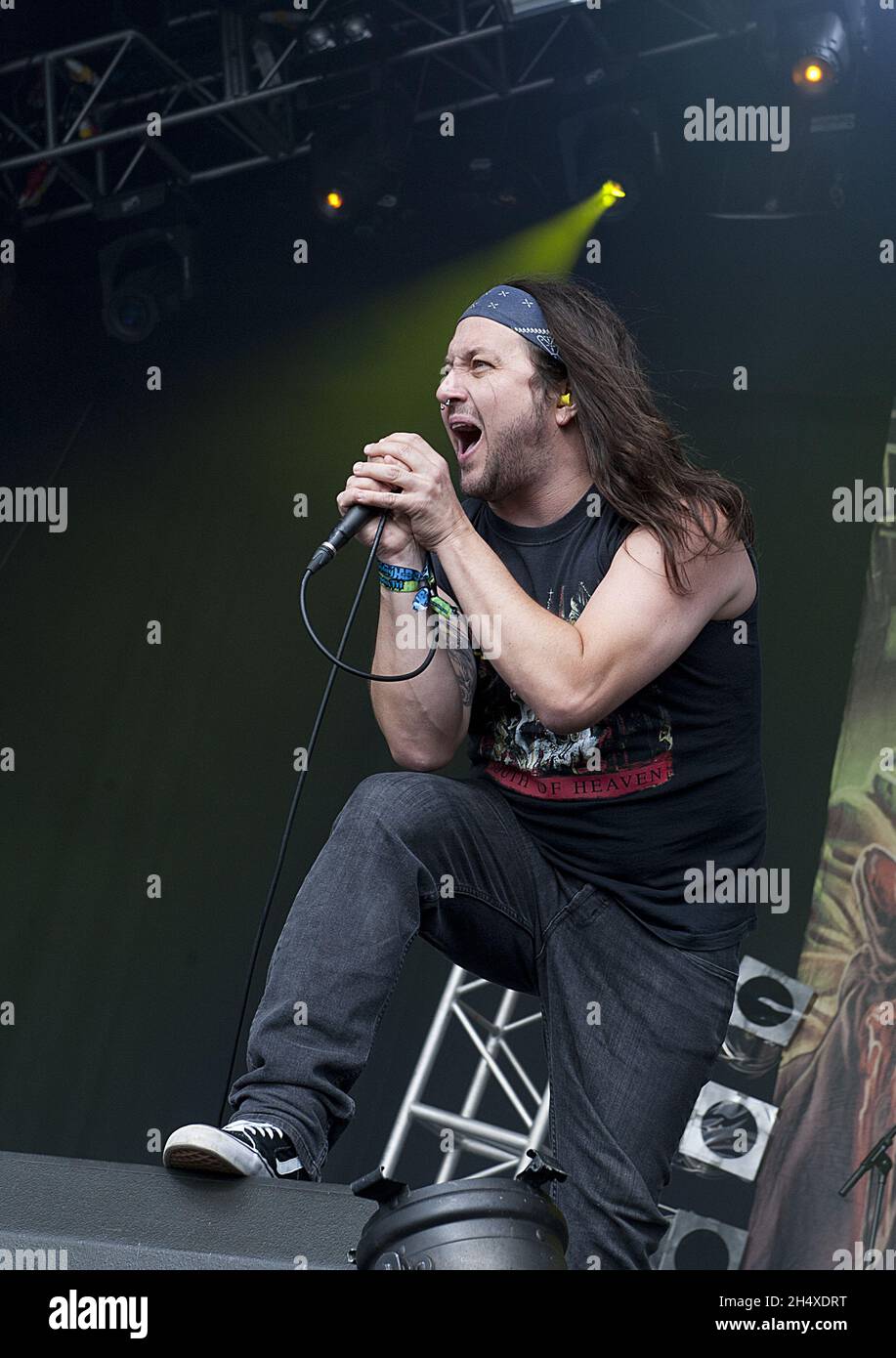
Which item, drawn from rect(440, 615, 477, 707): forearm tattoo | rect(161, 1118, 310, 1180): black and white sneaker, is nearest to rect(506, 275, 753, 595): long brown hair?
rect(440, 615, 477, 707): forearm tattoo

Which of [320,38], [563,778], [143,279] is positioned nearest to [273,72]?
[320,38]

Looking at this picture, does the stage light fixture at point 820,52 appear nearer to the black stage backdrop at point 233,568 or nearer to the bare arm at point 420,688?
the black stage backdrop at point 233,568

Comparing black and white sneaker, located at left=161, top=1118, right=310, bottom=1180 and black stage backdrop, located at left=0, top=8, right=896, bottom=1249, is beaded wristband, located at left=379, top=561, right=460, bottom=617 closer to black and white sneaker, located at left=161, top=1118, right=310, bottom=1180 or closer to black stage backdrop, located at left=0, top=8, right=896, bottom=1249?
black and white sneaker, located at left=161, top=1118, right=310, bottom=1180

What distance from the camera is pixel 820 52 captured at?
4121 millimetres

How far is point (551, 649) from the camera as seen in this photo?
5.29 feet

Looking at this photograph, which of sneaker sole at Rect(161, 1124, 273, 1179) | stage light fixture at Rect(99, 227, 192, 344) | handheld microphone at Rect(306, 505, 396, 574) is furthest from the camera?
stage light fixture at Rect(99, 227, 192, 344)

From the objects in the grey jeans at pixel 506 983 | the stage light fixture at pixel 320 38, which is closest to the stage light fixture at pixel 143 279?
the stage light fixture at pixel 320 38

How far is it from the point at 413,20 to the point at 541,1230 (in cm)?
392

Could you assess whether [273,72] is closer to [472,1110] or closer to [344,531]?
[344,531]

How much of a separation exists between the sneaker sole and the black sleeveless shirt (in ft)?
2.09

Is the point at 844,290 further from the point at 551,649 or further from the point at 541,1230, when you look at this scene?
the point at 541,1230

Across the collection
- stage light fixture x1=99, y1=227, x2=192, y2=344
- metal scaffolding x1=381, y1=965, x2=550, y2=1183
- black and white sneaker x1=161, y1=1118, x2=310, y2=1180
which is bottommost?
metal scaffolding x1=381, y1=965, x2=550, y2=1183

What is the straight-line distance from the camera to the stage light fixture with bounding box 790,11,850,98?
4086 millimetres
